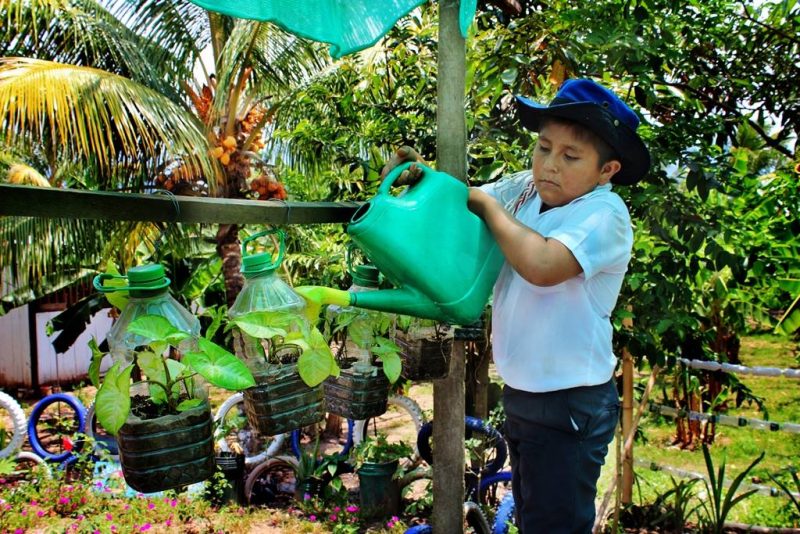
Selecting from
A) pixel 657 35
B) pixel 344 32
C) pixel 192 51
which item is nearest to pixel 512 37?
pixel 657 35

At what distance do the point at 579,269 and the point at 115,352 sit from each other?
885 millimetres

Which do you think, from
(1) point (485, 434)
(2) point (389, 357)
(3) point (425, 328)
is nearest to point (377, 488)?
(1) point (485, 434)

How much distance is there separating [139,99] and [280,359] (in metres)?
4.10

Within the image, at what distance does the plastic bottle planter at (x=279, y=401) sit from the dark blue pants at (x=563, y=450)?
47cm

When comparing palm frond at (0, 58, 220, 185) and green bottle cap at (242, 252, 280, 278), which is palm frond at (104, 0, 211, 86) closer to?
palm frond at (0, 58, 220, 185)

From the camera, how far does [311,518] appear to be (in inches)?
182

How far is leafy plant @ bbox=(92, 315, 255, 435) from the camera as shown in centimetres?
107

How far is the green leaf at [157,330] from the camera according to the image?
3.60ft

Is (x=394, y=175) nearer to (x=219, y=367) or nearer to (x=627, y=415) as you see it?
(x=219, y=367)

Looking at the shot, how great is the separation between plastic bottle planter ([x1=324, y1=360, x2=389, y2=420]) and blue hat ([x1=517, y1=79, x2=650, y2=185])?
0.70 metres

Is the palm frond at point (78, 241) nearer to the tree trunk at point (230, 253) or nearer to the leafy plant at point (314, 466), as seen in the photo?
the tree trunk at point (230, 253)

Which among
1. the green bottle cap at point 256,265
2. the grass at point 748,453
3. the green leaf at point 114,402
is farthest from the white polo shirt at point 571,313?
the grass at point 748,453

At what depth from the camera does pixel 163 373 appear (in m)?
1.18

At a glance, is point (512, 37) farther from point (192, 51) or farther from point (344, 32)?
point (192, 51)
